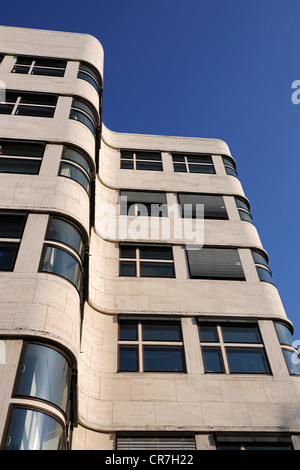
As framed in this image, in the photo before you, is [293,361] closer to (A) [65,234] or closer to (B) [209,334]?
(B) [209,334]

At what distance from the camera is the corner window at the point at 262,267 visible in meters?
16.2

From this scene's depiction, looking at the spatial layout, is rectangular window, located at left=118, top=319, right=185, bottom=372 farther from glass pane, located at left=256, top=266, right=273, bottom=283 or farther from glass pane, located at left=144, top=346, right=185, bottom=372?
glass pane, located at left=256, top=266, right=273, bottom=283

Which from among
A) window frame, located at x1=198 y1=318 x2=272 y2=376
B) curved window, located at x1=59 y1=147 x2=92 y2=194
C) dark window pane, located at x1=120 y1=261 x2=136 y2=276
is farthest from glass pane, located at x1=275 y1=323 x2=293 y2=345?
curved window, located at x1=59 y1=147 x2=92 y2=194

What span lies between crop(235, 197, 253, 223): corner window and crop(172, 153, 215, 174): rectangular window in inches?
88.6

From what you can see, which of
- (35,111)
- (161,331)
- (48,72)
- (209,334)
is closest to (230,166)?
(48,72)

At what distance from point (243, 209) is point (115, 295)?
790cm

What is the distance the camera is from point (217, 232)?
57.4ft

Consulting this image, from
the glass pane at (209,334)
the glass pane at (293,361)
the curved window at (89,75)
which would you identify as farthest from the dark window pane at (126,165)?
the glass pane at (293,361)

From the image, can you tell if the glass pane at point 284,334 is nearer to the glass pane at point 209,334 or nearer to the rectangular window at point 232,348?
the rectangular window at point 232,348

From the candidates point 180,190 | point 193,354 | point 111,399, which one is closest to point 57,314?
point 111,399

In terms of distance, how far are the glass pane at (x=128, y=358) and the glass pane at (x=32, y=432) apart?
4.50 metres

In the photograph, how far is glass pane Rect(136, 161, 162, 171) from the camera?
2069 cm

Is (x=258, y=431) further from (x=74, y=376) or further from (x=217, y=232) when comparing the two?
(x=217, y=232)

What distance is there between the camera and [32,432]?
297 inches
